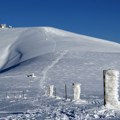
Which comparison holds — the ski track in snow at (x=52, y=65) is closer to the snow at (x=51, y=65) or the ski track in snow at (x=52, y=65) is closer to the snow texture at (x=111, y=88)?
the snow at (x=51, y=65)

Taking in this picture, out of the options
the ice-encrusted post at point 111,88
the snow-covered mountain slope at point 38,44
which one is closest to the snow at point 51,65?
the snow-covered mountain slope at point 38,44

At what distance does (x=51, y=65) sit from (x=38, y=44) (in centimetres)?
4426

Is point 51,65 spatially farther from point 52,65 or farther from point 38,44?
point 38,44

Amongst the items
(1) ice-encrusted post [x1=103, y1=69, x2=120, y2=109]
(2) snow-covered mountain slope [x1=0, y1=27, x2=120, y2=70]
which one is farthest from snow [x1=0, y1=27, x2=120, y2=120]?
(1) ice-encrusted post [x1=103, y1=69, x2=120, y2=109]

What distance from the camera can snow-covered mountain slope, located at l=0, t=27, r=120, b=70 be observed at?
4766 inches

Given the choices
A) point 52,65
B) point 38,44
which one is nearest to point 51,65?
point 52,65

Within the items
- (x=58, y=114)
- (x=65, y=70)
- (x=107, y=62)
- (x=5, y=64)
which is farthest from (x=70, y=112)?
(x=5, y=64)

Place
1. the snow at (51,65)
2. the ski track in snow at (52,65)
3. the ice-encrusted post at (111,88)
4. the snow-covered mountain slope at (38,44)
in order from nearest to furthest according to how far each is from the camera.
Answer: the ice-encrusted post at (111,88), the snow at (51,65), the ski track in snow at (52,65), the snow-covered mountain slope at (38,44)

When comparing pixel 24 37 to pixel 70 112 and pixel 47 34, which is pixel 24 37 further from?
pixel 70 112

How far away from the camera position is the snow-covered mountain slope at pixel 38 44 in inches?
4766

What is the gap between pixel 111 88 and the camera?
681 inches

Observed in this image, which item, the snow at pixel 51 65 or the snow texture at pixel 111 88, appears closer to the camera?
the snow texture at pixel 111 88

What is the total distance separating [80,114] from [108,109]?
1500 mm

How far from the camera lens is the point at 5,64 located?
12125 centimetres
